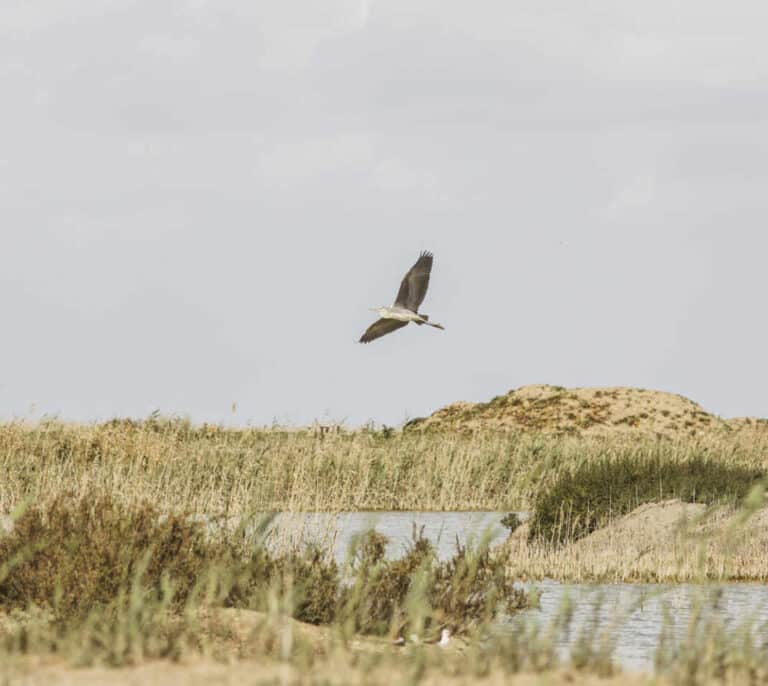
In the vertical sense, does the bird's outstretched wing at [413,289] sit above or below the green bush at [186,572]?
above

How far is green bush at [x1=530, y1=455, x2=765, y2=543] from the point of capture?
842 inches

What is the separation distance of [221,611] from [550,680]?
4.29 meters

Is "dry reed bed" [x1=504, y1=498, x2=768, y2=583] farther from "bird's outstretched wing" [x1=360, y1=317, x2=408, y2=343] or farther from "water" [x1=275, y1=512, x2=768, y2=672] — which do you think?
"bird's outstretched wing" [x1=360, y1=317, x2=408, y2=343]

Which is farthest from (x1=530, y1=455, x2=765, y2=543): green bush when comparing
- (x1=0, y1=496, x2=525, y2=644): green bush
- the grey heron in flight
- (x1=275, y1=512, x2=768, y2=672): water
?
(x1=0, y1=496, x2=525, y2=644): green bush

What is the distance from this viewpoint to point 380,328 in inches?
815

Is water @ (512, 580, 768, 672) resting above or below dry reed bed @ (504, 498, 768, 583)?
below

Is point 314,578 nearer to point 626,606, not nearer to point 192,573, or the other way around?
point 192,573

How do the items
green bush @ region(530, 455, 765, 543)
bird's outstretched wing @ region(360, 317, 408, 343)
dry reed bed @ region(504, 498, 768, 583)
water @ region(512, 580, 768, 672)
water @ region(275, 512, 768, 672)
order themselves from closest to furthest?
water @ region(275, 512, 768, 672)
water @ region(512, 580, 768, 672)
dry reed bed @ region(504, 498, 768, 583)
bird's outstretched wing @ region(360, 317, 408, 343)
green bush @ region(530, 455, 765, 543)

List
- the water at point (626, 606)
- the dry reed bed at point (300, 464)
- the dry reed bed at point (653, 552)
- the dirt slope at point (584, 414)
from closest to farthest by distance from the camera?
the water at point (626, 606) < the dry reed bed at point (653, 552) < the dry reed bed at point (300, 464) < the dirt slope at point (584, 414)

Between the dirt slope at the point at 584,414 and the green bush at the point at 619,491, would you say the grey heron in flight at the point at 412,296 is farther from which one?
the dirt slope at the point at 584,414

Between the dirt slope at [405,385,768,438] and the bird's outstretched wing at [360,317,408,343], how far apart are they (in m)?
36.7

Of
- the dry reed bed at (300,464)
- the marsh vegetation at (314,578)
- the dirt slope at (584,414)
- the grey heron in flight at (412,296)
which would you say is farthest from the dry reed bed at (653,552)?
the dirt slope at (584,414)

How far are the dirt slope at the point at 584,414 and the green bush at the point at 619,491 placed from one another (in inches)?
1284

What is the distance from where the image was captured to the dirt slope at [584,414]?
59.3 metres
